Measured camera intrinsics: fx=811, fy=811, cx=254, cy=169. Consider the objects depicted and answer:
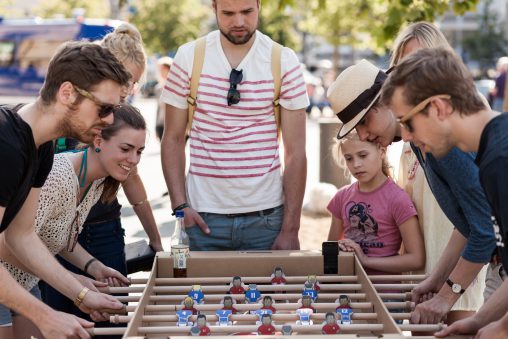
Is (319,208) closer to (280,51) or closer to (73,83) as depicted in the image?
(280,51)

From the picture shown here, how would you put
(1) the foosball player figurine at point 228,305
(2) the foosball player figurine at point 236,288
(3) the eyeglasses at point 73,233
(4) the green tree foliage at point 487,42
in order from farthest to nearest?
(4) the green tree foliage at point 487,42 → (3) the eyeglasses at point 73,233 → (2) the foosball player figurine at point 236,288 → (1) the foosball player figurine at point 228,305

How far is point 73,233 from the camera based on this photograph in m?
4.17

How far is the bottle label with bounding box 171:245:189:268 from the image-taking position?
4039 millimetres

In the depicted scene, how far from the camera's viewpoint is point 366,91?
160 inches

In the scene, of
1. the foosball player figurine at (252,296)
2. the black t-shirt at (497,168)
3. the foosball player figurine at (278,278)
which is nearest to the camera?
the black t-shirt at (497,168)

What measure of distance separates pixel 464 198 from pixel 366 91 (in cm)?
87

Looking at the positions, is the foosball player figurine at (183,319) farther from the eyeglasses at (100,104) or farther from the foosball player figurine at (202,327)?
the eyeglasses at (100,104)

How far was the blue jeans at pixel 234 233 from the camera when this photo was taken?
4.87 m

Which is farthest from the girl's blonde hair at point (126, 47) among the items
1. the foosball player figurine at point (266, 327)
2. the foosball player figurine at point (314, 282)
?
the foosball player figurine at point (266, 327)

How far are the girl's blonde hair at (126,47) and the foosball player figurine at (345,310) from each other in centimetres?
242

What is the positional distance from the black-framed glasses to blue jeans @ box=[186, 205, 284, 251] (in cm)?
70

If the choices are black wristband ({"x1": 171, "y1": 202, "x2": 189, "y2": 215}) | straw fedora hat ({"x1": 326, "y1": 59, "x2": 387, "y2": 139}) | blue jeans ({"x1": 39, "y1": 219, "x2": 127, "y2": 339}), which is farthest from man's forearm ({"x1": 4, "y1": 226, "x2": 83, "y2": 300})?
straw fedora hat ({"x1": 326, "y1": 59, "x2": 387, "y2": 139})

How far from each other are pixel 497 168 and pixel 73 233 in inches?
90.9

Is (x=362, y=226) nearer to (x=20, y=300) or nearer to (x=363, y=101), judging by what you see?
(x=363, y=101)
